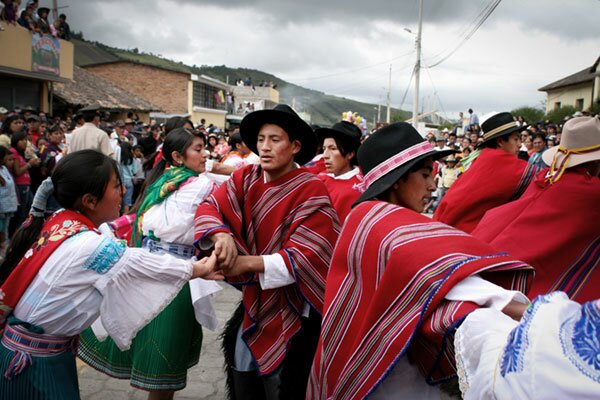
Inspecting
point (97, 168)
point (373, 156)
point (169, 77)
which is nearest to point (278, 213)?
point (373, 156)

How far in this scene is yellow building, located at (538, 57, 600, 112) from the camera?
32844 mm

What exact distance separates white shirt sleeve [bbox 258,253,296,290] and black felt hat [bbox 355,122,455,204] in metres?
0.62

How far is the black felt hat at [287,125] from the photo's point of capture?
3.03 meters

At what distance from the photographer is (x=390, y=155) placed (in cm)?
230

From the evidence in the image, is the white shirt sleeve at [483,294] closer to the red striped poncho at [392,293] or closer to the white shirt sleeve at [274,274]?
the red striped poncho at [392,293]

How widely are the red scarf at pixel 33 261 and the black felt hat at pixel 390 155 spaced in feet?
4.27

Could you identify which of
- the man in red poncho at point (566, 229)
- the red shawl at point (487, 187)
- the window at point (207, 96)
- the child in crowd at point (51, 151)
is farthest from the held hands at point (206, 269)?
the window at point (207, 96)

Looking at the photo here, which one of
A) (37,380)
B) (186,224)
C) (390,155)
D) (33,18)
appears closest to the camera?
(390,155)

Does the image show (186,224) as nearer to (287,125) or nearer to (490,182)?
(287,125)

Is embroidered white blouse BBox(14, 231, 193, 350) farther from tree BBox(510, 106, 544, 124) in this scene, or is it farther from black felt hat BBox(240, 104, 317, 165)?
tree BBox(510, 106, 544, 124)

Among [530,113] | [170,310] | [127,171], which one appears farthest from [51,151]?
[530,113]

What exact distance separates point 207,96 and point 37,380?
49295 mm

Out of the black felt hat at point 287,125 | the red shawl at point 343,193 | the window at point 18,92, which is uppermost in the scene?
the window at point 18,92

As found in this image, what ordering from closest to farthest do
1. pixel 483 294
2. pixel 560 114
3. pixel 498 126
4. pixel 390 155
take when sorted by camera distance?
pixel 483 294
pixel 390 155
pixel 498 126
pixel 560 114
